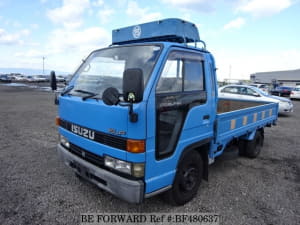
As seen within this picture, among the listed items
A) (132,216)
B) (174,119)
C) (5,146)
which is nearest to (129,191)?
(132,216)

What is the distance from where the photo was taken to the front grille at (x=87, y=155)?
2371 millimetres

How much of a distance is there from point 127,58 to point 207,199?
225 centimetres

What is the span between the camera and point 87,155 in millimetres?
2520

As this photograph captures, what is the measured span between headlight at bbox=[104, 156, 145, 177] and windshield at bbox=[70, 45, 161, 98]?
0.76m

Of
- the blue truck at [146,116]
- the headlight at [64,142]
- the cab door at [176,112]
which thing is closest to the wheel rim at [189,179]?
the blue truck at [146,116]

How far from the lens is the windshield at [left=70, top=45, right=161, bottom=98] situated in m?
2.33

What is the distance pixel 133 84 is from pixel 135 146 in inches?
25.0

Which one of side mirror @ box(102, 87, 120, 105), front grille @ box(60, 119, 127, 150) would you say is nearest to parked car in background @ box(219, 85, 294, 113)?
front grille @ box(60, 119, 127, 150)

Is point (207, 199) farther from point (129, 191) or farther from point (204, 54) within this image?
point (204, 54)

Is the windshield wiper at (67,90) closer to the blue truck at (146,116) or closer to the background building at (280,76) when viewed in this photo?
the blue truck at (146,116)

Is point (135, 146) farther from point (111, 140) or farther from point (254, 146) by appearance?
point (254, 146)

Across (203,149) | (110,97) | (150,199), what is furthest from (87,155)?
(203,149)

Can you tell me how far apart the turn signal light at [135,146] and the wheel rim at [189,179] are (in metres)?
0.94

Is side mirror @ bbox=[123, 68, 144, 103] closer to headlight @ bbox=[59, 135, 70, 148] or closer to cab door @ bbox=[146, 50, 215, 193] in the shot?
cab door @ bbox=[146, 50, 215, 193]
